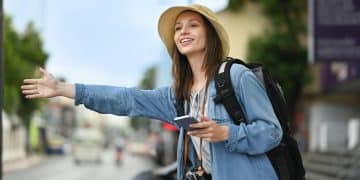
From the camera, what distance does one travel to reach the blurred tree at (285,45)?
89.8 feet

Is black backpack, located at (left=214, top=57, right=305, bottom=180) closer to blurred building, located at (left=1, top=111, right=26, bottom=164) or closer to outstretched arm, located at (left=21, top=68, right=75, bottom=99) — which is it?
outstretched arm, located at (left=21, top=68, right=75, bottom=99)

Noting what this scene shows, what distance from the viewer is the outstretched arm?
2699 millimetres

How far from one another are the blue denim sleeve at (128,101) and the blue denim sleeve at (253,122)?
0.43 m

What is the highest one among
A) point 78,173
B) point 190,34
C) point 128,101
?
point 190,34

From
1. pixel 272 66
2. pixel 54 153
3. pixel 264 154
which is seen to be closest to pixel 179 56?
pixel 264 154

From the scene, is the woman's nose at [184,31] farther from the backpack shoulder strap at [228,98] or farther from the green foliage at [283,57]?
the green foliage at [283,57]

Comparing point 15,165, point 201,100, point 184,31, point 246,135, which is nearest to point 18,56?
point 15,165

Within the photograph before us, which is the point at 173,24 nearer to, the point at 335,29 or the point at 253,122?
the point at 253,122

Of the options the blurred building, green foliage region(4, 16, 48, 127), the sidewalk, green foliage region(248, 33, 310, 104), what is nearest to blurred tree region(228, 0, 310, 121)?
green foliage region(248, 33, 310, 104)

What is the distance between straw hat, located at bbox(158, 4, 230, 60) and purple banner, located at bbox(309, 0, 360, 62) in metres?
7.56

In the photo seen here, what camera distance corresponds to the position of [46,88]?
271 centimetres

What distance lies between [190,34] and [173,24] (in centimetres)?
18

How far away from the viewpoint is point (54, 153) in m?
63.1

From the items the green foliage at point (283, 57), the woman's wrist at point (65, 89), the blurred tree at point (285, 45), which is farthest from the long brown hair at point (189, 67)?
the blurred tree at point (285, 45)
